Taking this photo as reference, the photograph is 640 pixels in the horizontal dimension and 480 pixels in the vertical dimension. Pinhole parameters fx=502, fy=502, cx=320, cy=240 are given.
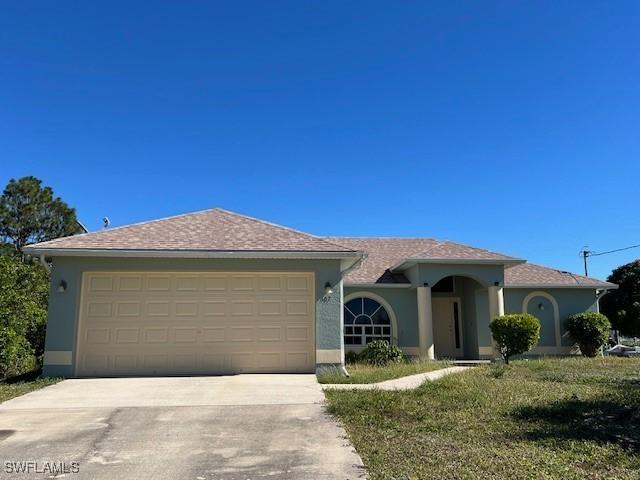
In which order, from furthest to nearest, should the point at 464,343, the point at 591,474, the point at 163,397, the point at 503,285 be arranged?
the point at 464,343 < the point at 503,285 < the point at 163,397 < the point at 591,474

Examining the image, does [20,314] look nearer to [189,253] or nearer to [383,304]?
[189,253]

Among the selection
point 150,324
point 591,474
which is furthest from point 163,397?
point 591,474

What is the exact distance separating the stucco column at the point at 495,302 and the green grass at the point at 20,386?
13118 mm

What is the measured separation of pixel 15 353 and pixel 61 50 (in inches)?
307

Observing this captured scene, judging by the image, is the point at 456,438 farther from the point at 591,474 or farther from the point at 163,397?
the point at 163,397

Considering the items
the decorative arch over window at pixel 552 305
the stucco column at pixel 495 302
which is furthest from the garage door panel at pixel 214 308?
the decorative arch over window at pixel 552 305

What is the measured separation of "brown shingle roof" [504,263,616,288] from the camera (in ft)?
62.2

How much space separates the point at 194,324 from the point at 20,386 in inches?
146

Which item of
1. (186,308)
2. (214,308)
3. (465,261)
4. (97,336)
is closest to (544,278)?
(465,261)

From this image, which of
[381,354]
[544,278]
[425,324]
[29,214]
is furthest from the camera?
[29,214]

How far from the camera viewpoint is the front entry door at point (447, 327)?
19047 mm

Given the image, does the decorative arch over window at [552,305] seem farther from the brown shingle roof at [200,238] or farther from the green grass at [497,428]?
the brown shingle roof at [200,238]

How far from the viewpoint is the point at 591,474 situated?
4.67 m

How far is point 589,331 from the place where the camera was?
18203 millimetres
